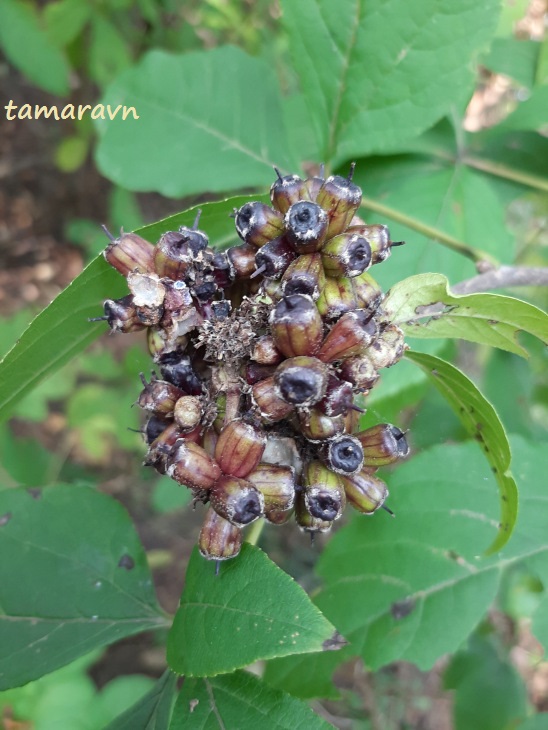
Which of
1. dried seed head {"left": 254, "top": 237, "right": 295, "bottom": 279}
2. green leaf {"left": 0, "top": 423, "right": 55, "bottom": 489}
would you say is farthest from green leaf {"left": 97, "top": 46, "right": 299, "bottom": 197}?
green leaf {"left": 0, "top": 423, "right": 55, "bottom": 489}

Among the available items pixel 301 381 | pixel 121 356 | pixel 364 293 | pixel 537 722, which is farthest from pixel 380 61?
pixel 121 356

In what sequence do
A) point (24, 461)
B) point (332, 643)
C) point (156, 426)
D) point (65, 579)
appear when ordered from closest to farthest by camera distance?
point (332, 643) → point (156, 426) → point (65, 579) → point (24, 461)

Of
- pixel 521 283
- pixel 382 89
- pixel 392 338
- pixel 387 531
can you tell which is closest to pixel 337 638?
pixel 392 338

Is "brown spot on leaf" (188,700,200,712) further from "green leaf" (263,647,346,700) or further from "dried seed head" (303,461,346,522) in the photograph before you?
"green leaf" (263,647,346,700)

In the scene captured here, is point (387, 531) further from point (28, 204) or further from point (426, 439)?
point (28, 204)

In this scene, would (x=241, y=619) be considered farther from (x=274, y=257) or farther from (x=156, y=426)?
(x=274, y=257)

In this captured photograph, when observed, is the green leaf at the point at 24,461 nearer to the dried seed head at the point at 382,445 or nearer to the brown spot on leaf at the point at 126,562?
the brown spot on leaf at the point at 126,562

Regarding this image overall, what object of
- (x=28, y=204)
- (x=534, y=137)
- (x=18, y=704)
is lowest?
(x=18, y=704)
